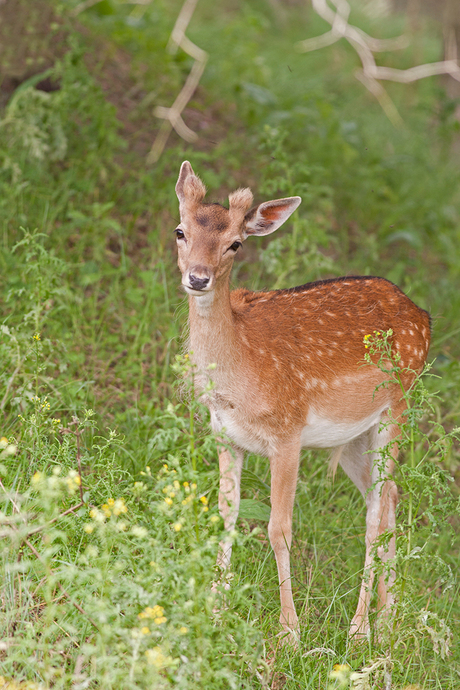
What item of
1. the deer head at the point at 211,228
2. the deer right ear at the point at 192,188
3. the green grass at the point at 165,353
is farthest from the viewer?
the deer right ear at the point at 192,188

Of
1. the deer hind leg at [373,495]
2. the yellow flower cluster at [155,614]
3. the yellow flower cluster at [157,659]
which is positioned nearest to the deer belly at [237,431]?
the deer hind leg at [373,495]

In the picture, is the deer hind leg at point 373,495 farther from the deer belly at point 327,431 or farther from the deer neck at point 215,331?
the deer neck at point 215,331

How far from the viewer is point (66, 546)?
11.9 feet

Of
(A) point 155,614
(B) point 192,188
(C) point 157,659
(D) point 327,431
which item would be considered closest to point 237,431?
(D) point 327,431

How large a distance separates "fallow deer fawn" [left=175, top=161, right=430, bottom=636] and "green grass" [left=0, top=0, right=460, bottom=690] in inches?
10.2

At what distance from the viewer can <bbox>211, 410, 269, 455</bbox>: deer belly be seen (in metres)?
4.16

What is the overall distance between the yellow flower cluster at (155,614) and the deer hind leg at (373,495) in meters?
1.71

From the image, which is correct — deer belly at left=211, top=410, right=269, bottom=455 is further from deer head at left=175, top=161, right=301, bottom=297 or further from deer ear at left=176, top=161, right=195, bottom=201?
deer ear at left=176, top=161, right=195, bottom=201

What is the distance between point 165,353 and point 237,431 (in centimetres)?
172

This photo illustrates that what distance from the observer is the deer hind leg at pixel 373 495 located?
167 inches

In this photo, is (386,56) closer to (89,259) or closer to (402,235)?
(402,235)

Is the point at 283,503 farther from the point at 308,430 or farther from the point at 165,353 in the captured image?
the point at 165,353

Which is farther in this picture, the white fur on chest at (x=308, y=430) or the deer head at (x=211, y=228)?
the white fur on chest at (x=308, y=430)

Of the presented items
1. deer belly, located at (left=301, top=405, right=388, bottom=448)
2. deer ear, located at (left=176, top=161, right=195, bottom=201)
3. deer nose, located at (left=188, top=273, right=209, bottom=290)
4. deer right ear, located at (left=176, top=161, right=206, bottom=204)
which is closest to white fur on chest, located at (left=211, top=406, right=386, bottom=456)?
deer belly, located at (left=301, top=405, right=388, bottom=448)
